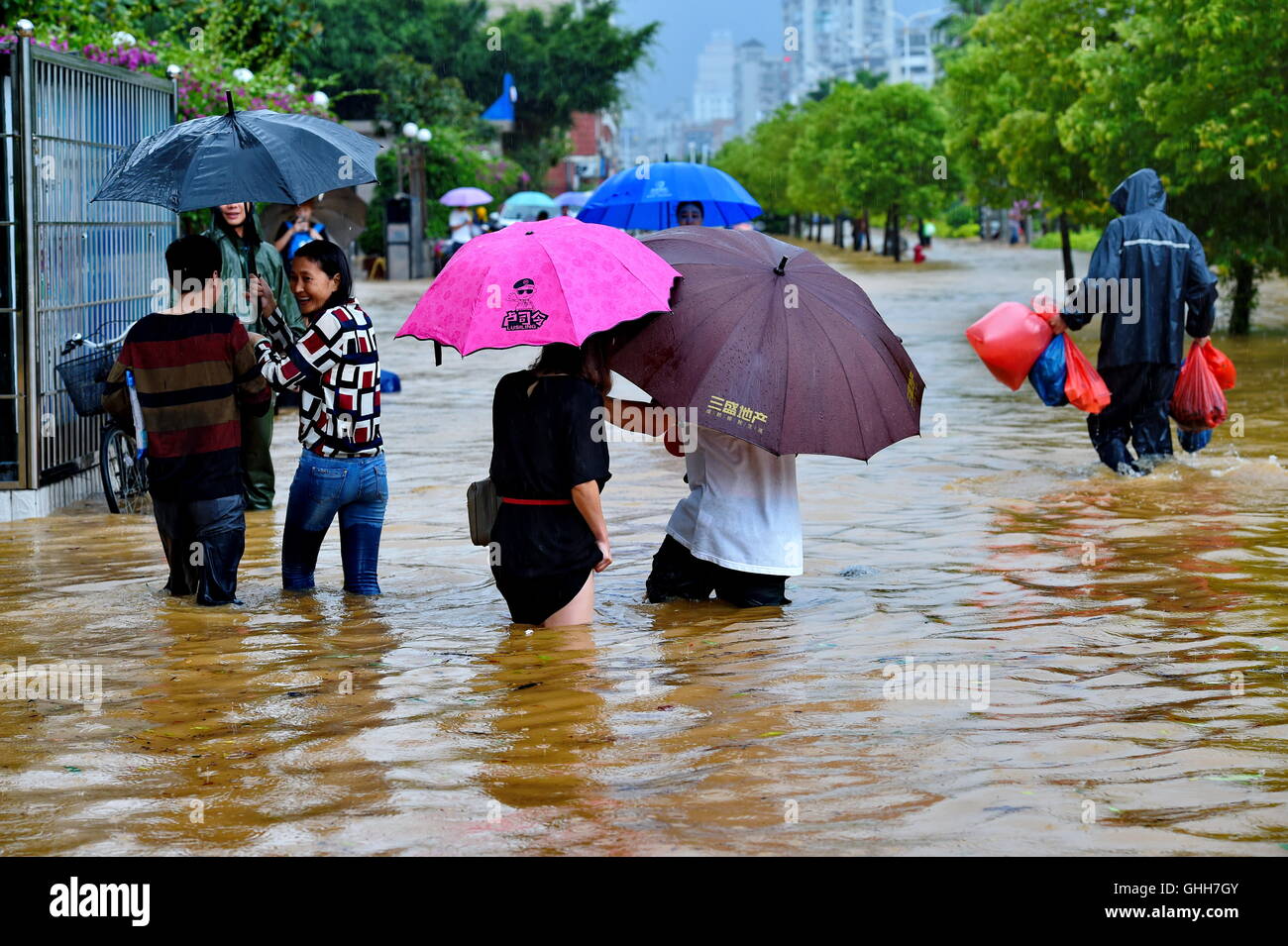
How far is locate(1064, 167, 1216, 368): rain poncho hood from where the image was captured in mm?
10789

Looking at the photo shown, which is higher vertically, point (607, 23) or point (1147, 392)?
point (607, 23)

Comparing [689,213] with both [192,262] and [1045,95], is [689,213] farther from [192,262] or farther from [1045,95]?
[1045,95]

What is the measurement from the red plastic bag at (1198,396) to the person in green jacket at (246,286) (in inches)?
217

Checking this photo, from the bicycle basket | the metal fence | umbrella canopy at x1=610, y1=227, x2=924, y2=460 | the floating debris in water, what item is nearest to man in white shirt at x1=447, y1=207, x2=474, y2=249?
the metal fence

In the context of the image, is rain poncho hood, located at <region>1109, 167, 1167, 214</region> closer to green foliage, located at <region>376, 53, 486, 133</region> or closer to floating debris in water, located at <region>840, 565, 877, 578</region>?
floating debris in water, located at <region>840, 565, 877, 578</region>

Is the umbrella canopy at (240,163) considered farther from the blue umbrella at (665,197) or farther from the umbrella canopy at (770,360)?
the blue umbrella at (665,197)

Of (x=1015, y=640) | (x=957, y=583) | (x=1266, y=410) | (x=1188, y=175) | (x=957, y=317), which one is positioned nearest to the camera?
(x=1015, y=640)

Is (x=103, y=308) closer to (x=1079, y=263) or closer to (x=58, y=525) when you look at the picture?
(x=58, y=525)

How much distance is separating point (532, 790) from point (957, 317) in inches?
930

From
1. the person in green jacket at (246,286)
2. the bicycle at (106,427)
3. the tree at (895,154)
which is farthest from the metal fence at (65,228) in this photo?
the tree at (895,154)

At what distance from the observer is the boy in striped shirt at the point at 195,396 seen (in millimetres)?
7004

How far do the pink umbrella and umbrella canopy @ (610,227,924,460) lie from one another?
0.85 feet

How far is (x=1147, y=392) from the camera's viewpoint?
11.1 m

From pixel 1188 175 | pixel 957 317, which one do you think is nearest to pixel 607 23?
pixel 957 317
